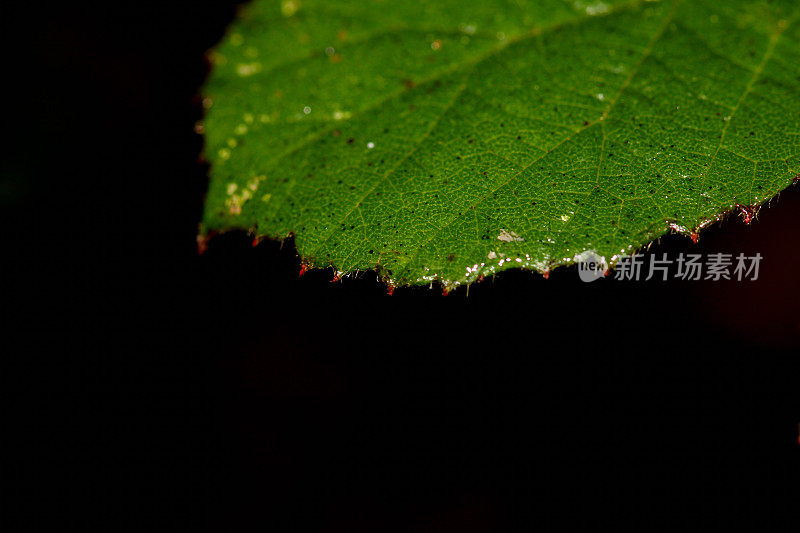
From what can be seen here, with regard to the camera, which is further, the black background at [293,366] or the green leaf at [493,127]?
the black background at [293,366]

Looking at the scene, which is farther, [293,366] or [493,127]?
[293,366]

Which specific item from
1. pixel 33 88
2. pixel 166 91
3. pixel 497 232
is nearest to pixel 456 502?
pixel 497 232

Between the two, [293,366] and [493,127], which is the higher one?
[493,127]

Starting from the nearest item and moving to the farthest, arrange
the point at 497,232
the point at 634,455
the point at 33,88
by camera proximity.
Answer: the point at 497,232
the point at 634,455
the point at 33,88

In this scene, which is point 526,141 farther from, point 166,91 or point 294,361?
point 166,91
